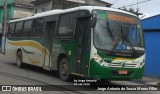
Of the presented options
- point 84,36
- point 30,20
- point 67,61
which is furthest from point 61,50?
point 30,20

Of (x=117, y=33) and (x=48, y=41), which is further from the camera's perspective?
(x=48, y=41)

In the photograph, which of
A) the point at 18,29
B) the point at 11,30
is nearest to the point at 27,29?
the point at 18,29

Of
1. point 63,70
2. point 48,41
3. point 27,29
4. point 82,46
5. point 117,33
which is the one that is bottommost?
point 63,70

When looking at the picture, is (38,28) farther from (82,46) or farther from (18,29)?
(82,46)

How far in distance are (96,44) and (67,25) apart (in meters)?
2.62

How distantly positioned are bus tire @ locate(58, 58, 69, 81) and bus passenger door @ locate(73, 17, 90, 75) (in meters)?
0.97

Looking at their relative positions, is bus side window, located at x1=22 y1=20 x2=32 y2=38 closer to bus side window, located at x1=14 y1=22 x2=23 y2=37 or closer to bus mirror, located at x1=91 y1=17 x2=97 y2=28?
bus side window, located at x1=14 y1=22 x2=23 y2=37

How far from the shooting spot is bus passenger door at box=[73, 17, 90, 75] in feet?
42.1

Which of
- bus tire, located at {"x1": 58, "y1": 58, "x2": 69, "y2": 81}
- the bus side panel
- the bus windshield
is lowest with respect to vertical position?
bus tire, located at {"x1": 58, "y1": 58, "x2": 69, "y2": 81}

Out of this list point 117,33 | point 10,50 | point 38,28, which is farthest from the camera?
point 10,50

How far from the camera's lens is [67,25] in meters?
14.8

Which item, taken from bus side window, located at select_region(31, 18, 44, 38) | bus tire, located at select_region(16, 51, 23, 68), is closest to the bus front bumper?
bus side window, located at select_region(31, 18, 44, 38)

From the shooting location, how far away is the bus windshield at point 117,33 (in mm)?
12648

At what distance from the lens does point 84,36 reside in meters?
13.1
